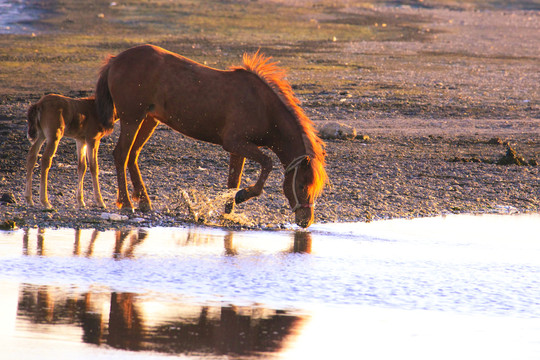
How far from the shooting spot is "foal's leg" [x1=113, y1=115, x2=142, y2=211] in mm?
9328

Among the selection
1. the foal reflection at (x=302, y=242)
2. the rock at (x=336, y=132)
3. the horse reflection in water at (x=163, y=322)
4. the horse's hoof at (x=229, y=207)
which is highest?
the rock at (x=336, y=132)

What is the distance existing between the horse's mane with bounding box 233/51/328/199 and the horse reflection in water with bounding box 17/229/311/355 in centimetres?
295

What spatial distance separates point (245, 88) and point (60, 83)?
1090cm

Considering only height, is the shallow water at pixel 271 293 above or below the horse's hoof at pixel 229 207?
below

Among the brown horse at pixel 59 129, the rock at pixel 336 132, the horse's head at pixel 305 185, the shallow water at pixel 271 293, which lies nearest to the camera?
the shallow water at pixel 271 293

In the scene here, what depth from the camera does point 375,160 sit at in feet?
42.0

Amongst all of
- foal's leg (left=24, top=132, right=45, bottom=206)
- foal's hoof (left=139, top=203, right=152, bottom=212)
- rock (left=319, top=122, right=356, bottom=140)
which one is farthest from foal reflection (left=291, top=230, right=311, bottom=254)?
rock (left=319, top=122, right=356, bottom=140)

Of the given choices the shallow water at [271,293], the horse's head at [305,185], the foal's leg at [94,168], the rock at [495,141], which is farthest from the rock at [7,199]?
the rock at [495,141]

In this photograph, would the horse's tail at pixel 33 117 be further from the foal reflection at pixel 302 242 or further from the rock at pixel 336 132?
the rock at pixel 336 132

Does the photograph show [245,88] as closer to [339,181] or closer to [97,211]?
[97,211]

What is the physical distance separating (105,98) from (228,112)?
1474 millimetres

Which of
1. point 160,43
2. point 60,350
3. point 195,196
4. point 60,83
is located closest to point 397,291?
point 60,350

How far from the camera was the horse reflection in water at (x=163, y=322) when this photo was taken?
5.07 m

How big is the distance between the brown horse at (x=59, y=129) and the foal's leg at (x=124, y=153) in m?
0.25
